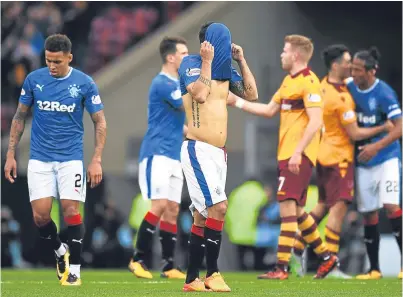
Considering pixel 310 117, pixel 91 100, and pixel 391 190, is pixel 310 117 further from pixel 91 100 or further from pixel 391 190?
pixel 91 100

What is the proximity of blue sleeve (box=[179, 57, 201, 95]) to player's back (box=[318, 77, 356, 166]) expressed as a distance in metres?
3.87

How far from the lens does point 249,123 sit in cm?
2291

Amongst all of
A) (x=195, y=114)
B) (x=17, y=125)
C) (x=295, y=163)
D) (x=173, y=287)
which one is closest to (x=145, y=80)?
(x=295, y=163)

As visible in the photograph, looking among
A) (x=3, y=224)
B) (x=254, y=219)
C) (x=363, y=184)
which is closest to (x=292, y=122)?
(x=363, y=184)

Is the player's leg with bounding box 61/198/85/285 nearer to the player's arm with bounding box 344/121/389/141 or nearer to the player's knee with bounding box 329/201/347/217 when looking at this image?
the player's knee with bounding box 329/201/347/217

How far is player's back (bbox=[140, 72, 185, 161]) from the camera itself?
14250 millimetres

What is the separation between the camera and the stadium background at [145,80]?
806 inches

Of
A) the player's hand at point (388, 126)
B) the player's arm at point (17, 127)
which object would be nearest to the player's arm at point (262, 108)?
the player's hand at point (388, 126)

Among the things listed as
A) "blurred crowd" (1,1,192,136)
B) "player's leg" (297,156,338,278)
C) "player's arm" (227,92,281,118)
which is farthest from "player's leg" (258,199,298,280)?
"blurred crowd" (1,1,192,136)

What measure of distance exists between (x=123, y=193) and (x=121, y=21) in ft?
18.2

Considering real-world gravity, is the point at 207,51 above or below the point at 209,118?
above

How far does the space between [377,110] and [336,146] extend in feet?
2.19

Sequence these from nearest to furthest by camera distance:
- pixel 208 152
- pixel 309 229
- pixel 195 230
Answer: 1. pixel 208 152
2. pixel 195 230
3. pixel 309 229

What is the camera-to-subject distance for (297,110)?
542 inches
